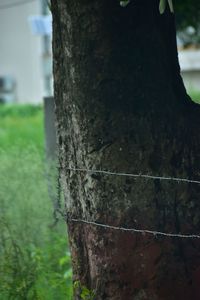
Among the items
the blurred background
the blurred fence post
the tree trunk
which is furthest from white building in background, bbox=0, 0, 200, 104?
the tree trunk

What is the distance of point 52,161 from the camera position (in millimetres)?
8312

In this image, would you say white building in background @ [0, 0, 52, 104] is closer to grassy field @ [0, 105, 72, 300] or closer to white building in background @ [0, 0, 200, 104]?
white building in background @ [0, 0, 200, 104]

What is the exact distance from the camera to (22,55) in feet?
120

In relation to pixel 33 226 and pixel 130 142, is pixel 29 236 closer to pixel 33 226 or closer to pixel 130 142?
pixel 33 226

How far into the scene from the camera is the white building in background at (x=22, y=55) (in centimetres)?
3575

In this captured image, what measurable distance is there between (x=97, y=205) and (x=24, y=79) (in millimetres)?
32683

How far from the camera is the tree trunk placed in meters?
4.76

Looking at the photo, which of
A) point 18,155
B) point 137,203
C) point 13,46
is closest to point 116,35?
point 137,203

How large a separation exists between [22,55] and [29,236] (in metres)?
30.0

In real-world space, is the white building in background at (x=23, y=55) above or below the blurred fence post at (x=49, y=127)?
above

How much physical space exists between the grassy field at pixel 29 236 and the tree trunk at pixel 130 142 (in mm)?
1094

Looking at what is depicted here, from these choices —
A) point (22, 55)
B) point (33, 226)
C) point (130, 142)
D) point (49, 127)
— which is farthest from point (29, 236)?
point (22, 55)

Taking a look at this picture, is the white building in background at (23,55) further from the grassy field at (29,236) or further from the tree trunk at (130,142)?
the tree trunk at (130,142)

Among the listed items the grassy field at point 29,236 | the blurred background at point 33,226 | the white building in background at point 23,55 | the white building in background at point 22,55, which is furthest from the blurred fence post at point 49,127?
the white building in background at point 22,55
